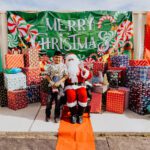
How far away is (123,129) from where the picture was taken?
16.4ft

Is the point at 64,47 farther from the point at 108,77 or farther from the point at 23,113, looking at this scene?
the point at 23,113

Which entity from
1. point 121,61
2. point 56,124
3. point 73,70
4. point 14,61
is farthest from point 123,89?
point 14,61

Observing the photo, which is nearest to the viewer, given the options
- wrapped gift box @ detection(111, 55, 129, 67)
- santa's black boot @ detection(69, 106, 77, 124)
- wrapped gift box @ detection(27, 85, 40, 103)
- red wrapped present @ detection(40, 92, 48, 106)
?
santa's black boot @ detection(69, 106, 77, 124)

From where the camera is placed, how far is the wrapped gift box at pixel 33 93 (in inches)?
278

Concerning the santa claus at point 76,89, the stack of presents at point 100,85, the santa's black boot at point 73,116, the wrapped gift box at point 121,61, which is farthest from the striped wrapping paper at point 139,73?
the santa's black boot at point 73,116

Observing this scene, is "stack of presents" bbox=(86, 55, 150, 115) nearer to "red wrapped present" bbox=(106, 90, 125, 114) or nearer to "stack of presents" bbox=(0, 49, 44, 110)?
"red wrapped present" bbox=(106, 90, 125, 114)

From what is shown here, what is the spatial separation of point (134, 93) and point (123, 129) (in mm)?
1407

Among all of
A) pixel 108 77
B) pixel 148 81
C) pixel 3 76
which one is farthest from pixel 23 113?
pixel 148 81

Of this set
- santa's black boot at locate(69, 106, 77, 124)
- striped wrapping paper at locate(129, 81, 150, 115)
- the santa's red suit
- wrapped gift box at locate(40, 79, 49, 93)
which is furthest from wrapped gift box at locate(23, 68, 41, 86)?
striped wrapping paper at locate(129, 81, 150, 115)

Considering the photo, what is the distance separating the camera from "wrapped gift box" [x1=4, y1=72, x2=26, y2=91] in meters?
6.45

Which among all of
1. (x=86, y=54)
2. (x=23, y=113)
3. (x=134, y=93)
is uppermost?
(x=86, y=54)

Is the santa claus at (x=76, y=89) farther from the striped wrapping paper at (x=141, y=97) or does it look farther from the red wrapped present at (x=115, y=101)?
the striped wrapping paper at (x=141, y=97)

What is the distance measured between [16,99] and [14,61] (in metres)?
1.27

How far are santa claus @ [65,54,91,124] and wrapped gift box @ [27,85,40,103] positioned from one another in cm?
189
